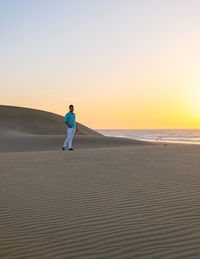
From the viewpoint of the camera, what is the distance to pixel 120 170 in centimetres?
787

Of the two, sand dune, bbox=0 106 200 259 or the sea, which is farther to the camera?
the sea

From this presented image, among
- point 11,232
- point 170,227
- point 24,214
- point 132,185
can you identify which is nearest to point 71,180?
point 132,185

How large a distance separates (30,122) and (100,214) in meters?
38.4

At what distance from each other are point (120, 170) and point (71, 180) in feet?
6.05

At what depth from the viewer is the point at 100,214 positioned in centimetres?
A: 417

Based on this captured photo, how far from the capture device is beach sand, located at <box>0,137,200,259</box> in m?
3.08

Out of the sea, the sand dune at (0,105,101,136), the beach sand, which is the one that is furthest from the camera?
the sea

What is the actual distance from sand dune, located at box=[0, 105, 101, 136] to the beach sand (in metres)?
30.0

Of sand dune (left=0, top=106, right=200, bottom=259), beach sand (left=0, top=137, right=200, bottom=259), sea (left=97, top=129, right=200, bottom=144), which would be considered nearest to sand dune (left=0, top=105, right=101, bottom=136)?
sea (left=97, top=129, right=200, bottom=144)

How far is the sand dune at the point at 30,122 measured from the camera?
37.2 metres

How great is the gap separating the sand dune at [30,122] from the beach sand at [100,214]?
98.6 ft

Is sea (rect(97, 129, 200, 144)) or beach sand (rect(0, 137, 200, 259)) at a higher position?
sea (rect(97, 129, 200, 144))

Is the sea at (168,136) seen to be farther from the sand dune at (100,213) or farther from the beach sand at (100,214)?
the beach sand at (100,214)

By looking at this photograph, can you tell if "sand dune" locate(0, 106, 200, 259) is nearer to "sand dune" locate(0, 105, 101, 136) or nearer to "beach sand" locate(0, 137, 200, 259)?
"beach sand" locate(0, 137, 200, 259)
